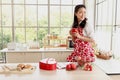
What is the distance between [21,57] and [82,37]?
2.01 meters

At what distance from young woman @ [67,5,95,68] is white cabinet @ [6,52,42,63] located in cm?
159

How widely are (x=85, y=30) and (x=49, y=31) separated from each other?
2934mm

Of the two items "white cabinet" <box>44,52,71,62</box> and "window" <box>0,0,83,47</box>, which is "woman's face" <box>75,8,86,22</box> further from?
"window" <box>0,0,83,47</box>

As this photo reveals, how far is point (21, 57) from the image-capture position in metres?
3.78

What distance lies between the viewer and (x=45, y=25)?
504 cm

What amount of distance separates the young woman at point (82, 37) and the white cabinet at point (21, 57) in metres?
1.59

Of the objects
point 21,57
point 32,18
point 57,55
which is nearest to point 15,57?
point 21,57

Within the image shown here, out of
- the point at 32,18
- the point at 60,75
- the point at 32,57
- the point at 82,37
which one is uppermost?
the point at 32,18

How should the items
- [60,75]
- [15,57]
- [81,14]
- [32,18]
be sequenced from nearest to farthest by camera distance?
[60,75] < [81,14] < [15,57] < [32,18]

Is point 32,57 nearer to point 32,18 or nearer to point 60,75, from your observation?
point 32,18

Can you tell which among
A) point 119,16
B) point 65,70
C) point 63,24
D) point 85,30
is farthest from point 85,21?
point 63,24

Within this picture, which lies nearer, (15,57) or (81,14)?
(81,14)

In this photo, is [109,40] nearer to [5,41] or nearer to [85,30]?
[85,30]

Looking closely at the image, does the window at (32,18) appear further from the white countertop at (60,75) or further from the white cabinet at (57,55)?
the white countertop at (60,75)
